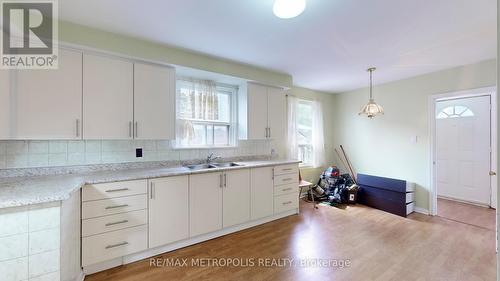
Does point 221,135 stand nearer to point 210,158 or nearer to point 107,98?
point 210,158

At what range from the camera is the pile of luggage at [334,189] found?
407 centimetres

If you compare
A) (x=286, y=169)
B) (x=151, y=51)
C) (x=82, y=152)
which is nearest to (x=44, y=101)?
(x=82, y=152)

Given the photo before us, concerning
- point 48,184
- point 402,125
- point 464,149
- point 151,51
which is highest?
point 151,51

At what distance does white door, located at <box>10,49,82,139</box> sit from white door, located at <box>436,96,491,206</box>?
624 cm

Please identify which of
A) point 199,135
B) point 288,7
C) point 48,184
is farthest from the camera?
point 199,135

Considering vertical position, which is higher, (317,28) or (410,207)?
(317,28)

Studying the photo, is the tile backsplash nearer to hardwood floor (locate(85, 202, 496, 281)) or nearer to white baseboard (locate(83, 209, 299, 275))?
white baseboard (locate(83, 209, 299, 275))

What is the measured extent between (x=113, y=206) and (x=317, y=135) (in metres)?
3.98

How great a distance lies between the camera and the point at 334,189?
4285 millimetres

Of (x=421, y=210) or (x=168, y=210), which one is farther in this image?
(x=421, y=210)

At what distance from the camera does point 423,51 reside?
2.74 meters

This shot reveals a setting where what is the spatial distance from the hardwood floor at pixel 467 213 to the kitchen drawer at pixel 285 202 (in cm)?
245

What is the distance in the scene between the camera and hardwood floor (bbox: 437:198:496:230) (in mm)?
3183

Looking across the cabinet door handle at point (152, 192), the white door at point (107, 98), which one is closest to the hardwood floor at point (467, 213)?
the cabinet door handle at point (152, 192)
